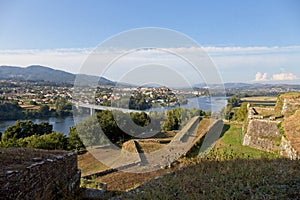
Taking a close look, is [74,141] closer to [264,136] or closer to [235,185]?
[264,136]

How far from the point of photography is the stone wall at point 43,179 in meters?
2.99

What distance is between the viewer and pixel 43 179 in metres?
3.76

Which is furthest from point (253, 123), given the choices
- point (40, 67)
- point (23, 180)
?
point (40, 67)

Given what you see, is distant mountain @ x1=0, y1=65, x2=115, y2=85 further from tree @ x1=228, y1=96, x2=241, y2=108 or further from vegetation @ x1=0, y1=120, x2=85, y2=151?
tree @ x1=228, y1=96, x2=241, y2=108

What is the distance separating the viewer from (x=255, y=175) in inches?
153

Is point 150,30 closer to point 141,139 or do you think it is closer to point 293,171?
point 293,171

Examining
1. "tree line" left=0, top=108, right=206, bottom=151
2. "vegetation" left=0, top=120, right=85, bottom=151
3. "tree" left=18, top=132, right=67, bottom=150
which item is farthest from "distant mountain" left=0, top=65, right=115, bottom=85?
"tree" left=18, top=132, right=67, bottom=150

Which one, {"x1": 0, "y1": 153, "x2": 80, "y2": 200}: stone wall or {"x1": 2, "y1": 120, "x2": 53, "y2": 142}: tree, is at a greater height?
{"x1": 0, "y1": 153, "x2": 80, "y2": 200}: stone wall

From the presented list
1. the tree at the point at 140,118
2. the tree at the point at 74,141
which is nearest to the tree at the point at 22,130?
the tree at the point at 74,141

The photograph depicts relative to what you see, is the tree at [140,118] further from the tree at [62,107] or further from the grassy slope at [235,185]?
the tree at [62,107]

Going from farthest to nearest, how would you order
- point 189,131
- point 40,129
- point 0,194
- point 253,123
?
point 40,129
point 189,131
point 253,123
point 0,194

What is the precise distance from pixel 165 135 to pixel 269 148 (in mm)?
7283

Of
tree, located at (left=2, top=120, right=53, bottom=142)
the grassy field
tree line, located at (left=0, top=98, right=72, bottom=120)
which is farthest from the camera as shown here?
tree line, located at (left=0, top=98, right=72, bottom=120)

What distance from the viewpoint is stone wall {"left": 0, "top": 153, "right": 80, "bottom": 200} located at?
9.81 feet
